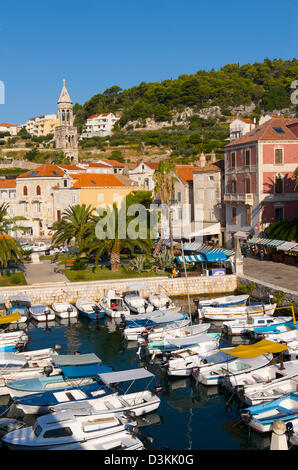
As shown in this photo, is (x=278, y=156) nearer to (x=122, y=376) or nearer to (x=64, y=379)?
(x=122, y=376)

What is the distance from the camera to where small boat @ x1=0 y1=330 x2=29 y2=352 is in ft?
87.0

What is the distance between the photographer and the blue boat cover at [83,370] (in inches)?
845

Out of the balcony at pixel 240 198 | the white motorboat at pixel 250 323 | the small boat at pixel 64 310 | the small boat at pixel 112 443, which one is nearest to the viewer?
the small boat at pixel 112 443

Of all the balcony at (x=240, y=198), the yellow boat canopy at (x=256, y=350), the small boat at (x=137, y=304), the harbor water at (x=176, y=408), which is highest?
the balcony at (x=240, y=198)

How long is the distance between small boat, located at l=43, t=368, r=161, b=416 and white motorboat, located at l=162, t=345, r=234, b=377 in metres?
2.48

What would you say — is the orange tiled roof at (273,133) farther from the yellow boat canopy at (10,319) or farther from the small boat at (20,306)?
the yellow boat canopy at (10,319)

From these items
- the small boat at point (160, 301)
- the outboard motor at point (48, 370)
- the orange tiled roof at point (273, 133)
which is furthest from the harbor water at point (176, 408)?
the orange tiled roof at point (273, 133)

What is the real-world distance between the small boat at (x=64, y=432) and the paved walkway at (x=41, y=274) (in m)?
21.2

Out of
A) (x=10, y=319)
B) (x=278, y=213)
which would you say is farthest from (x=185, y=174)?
(x=10, y=319)

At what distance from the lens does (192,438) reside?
59.2 ft

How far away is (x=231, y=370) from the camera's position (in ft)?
73.4

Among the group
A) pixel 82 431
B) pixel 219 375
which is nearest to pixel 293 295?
pixel 219 375

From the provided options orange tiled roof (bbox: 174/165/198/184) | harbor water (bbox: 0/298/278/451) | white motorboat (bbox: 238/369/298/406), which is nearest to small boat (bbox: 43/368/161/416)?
harbor water (bbox: 0/298/278/451)
